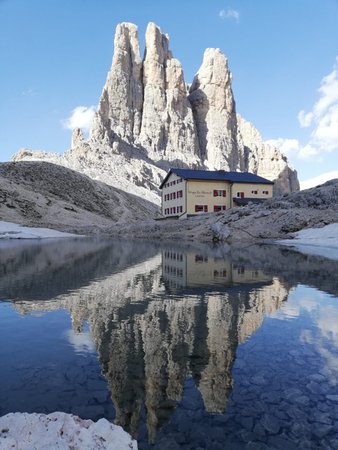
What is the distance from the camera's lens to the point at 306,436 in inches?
186

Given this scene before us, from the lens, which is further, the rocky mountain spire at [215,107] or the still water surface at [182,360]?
the rocky mountain spire at [215,107]

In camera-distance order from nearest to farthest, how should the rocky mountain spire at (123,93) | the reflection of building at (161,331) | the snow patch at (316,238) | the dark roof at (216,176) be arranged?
the reflection of building at (161,331)
the snow patch at (316,238)
the dark roof at (216,176)
the rocky mountain spire at (123,93)

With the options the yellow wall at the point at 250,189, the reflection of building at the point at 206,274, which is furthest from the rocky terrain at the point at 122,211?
the reflection of building at the point at 206,274

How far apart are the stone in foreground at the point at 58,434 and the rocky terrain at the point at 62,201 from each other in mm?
65784

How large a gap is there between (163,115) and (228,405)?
556ft

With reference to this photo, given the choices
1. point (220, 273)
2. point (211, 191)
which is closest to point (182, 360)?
point (220, 273)

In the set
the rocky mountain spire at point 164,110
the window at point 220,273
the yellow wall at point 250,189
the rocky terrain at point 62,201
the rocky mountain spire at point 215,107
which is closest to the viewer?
the window at point 220,273

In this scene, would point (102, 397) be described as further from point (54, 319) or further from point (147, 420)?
point (54, 319)

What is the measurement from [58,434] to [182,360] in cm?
367

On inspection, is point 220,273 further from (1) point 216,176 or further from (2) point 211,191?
(1) point 216,176

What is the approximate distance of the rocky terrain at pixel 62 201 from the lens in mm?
77375

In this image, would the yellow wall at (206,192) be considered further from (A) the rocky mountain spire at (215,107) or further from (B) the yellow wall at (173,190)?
(A) the rocky mountain spire at (215,107)

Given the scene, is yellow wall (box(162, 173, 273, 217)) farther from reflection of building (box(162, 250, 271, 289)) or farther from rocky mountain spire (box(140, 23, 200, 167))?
rocky mountain spire (box(140, 23, 200, 167))

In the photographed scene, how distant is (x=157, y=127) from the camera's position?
162 metres
